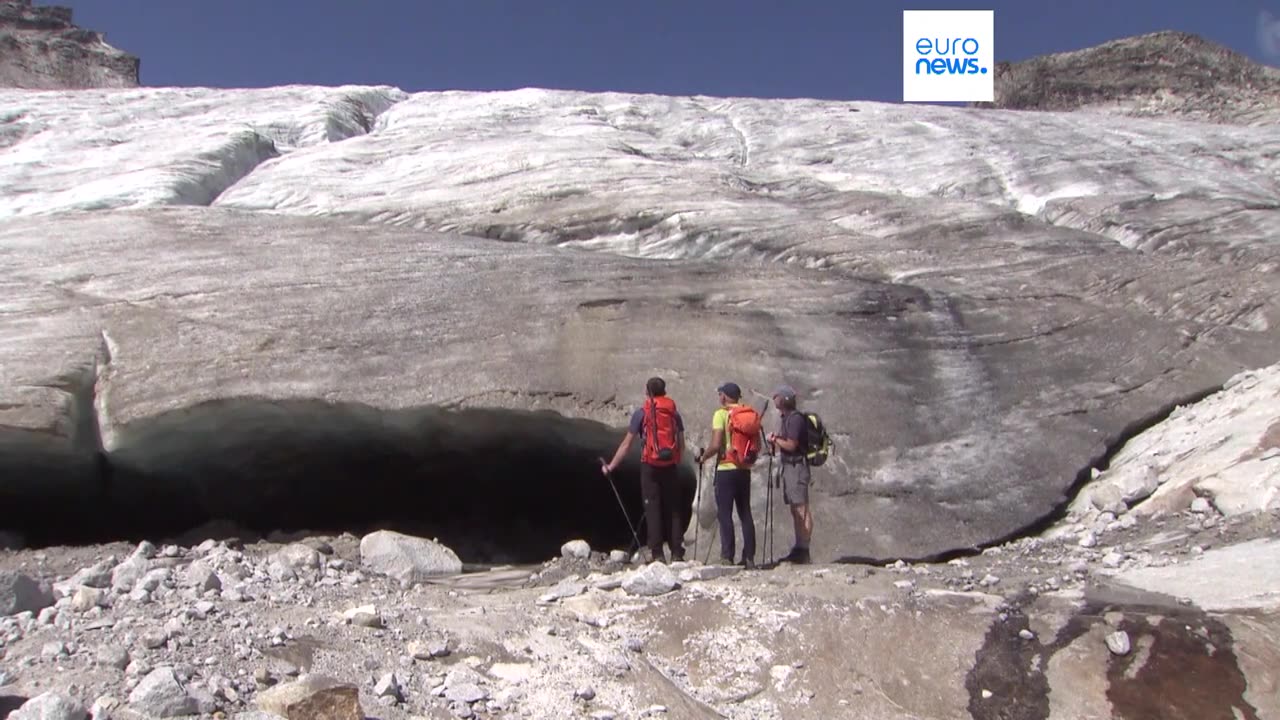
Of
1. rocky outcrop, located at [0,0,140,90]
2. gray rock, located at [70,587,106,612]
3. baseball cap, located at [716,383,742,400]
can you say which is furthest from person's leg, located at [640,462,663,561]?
rocky outcrop, located at [0,0,140,90]

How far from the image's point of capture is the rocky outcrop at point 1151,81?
21.6 m

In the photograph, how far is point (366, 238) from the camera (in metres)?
10.5

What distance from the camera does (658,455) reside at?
7.43m

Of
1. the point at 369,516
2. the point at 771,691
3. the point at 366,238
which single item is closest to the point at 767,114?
the point at 366,238

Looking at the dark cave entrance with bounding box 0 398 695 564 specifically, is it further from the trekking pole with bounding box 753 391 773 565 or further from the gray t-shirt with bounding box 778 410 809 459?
the gray t-shirt with bounding box 778 410 809 459

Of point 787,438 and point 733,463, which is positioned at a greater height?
point 787,438

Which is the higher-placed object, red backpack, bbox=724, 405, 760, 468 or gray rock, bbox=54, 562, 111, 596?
red backpack, bbox=724, 405, 760, 468

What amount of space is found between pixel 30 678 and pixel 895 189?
11.6 meters

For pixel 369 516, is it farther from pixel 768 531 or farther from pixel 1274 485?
pixel 1274 485

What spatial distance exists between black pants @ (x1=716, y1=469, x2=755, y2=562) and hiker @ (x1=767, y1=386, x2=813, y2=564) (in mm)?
298

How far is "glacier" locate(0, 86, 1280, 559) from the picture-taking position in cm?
844

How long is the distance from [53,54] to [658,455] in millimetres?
34275

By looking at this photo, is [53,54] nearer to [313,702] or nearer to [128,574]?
[128,574]

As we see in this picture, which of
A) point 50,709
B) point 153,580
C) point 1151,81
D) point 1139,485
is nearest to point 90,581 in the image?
point 153,580
